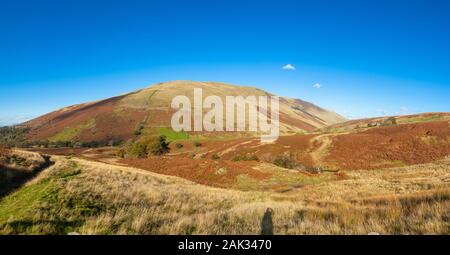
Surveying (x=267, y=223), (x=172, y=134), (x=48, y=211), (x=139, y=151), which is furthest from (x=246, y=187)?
(x=172, y=134)

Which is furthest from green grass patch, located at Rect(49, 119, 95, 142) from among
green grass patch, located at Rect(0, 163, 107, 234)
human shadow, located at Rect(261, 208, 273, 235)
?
human shadow, located at Rect(261, 208, 273, 235)

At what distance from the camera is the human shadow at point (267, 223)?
754 cm

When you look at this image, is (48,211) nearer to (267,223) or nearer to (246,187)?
(267,223)

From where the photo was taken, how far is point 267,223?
862cm

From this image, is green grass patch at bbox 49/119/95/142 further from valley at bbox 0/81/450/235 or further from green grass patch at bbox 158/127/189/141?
green grass patch at bbox 158/127/189/141

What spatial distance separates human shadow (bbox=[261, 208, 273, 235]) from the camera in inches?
297

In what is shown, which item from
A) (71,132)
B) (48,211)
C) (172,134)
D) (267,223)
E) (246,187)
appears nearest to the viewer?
(267,223)

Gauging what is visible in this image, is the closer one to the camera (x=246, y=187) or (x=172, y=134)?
(x=246, y=187)

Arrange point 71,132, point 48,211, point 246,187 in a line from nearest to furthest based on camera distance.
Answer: point 48,211 < point 246,187 < point 71,132

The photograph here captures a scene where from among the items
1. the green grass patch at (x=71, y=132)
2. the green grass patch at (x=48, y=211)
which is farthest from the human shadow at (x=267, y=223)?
the green grass patch at (x=71, y=132)

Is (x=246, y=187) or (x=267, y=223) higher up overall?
(x=267, y=223)

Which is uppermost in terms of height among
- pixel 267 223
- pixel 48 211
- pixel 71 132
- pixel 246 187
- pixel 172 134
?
pixel 71 132
